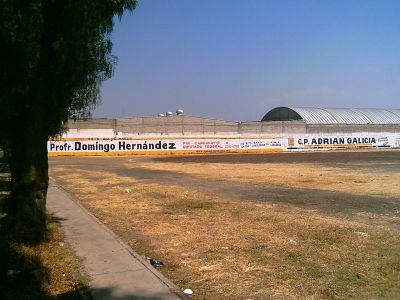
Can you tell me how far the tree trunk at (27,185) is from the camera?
24.3 ft

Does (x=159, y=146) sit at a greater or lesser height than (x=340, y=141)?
lesser

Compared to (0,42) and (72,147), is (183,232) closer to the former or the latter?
(0,42)

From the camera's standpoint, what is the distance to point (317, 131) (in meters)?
65.7

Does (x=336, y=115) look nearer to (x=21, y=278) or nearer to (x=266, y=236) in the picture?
(x=266, y=236)

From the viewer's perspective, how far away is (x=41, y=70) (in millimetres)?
6816

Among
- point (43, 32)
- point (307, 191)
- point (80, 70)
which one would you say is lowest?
point (307, 191)

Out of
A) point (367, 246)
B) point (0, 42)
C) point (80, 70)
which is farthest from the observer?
point (367, 246)

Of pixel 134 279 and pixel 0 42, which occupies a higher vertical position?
pixel 0 42

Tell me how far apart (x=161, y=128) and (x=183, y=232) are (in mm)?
51719

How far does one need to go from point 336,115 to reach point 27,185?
7472 cm

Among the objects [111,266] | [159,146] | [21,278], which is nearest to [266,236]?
[111,266]

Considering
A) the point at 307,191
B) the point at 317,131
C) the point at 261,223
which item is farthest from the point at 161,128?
the point at 261,223

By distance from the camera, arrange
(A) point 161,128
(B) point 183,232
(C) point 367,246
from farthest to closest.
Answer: (A) point 161,128 → (B) point 183,232 → (C) point 367,246

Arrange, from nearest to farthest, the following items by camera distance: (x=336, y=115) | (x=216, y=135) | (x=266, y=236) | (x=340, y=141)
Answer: (x=266, y=236) < (x=216, y=135) < (x=340, y=141) < (x=336, y=115)
